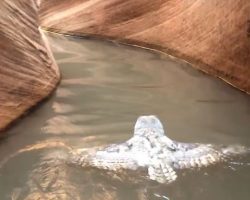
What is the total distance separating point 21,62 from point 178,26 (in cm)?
238

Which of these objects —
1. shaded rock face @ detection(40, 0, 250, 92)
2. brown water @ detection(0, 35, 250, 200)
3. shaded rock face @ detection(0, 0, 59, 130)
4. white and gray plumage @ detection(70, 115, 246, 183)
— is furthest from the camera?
shaded rock face @ detection(40, 0, 250, 92)

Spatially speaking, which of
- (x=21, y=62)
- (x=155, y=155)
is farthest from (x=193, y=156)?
(x=21, y=62)

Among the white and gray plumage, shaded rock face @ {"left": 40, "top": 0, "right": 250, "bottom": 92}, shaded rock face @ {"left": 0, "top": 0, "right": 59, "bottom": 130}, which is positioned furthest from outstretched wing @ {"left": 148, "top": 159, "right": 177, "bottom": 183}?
shaded rock face @ {"left": 40, "top": 0, "right": 250, "bottom": 92}

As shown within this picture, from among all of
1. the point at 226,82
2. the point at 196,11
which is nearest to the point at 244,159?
the point at 226,82

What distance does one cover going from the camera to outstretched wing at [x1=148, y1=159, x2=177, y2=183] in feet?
9.75

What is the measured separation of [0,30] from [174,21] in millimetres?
2711

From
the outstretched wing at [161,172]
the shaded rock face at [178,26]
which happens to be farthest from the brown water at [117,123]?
the shaded rock face at [178,26]

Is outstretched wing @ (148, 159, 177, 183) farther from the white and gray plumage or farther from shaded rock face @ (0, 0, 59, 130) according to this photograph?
shaded rock face @ (0, 0, 59, 130)

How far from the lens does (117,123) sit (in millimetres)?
3875

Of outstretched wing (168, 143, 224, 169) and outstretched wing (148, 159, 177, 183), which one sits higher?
outstretched wing (168, 143, 224, 169)

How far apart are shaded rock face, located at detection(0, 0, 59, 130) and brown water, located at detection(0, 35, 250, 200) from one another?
12 centimetres

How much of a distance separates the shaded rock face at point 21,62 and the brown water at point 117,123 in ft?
0.40

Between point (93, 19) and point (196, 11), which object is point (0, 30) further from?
point (93, 19)

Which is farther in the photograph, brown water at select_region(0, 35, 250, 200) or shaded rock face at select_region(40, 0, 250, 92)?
shaded rock face at select_region(40, 0, 250, 92)
